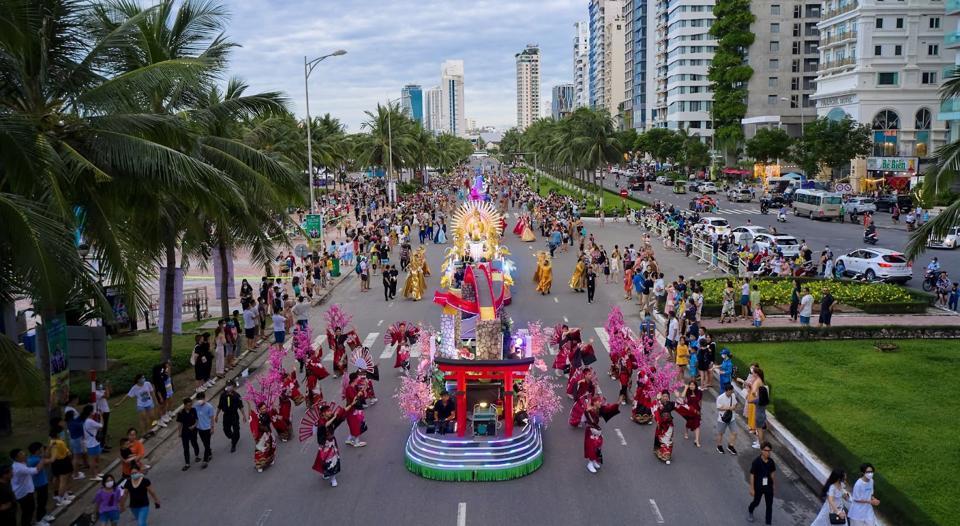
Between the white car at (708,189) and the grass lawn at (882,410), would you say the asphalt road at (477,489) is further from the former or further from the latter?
the white car at (708,189)

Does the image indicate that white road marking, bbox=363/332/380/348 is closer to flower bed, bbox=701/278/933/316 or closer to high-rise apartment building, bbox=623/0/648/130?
flower bed, bbox=701/278/933/316

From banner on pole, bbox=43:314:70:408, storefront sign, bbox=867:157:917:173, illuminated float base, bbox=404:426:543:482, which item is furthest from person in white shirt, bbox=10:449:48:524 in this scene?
storefront sign, bbox=867:157:917:173

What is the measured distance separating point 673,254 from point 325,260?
17.3m

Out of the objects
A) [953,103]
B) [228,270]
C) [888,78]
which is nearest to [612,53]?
[888,78]

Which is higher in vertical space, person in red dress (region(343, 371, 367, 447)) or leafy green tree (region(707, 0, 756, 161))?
leafy green tree (region(707, 0, 756, 161))

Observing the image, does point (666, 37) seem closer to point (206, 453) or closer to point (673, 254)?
point (673, 254)

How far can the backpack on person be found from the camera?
13969 millimetres

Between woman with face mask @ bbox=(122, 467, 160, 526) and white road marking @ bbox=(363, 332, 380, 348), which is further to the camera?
white road marking @ bbox=(363, 332, 380, 348)

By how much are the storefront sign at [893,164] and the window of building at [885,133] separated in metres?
2.17

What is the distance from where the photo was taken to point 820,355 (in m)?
19.9

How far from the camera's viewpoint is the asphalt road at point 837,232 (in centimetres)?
3394

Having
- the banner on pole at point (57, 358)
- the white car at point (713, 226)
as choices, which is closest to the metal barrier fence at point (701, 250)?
the white car at point (713, 226)

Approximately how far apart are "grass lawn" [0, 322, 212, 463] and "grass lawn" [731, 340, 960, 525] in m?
12.7

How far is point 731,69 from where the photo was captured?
9544 centimetres
